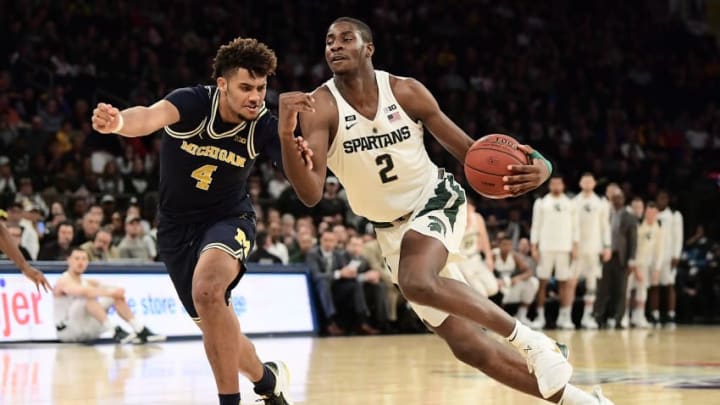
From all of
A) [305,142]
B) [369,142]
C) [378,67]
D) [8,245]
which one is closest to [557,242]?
[378,67]

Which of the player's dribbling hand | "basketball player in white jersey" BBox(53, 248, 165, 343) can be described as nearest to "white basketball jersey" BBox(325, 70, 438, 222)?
the player's dribbling hand

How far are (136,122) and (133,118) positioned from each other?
0.08ft

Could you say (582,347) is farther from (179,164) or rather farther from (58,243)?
(179,164)

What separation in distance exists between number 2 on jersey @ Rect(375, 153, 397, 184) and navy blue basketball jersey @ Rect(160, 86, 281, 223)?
0.53 m

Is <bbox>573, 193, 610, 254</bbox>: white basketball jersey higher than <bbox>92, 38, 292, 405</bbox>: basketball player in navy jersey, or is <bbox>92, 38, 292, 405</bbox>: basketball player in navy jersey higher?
<bbox>92, 38, 292, 405</bbox>: basketball player in navy jersey

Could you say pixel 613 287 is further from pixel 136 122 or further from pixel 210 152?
pixel 136 122

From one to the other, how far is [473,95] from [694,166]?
501cm

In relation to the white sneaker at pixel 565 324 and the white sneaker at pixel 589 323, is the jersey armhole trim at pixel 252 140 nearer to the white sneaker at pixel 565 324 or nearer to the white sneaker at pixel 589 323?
the white sneaker at pixel 565 324

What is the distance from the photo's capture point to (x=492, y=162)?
575 centimetres

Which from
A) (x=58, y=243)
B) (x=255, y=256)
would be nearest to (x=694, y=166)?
(x=255, y=256)

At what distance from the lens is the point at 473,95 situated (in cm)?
2236

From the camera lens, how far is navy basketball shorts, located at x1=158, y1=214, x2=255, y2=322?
Answer: 5.98m

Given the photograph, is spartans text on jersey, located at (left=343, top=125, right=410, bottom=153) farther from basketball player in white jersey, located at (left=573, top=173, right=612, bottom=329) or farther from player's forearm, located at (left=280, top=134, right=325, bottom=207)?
basketball player in white jersey, located at (left=573, top=173, right=612, bottom=329)

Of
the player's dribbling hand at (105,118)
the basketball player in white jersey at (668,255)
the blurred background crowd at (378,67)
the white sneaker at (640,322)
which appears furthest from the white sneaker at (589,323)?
the player's dribbling hand at (105,118)
